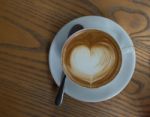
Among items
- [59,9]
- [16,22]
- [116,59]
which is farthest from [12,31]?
[116,59]

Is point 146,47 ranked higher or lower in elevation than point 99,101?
higher

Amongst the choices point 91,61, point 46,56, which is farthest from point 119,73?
point 46,56

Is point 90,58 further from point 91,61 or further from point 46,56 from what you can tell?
point 46,56

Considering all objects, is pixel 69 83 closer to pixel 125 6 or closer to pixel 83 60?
pixel 83 60
